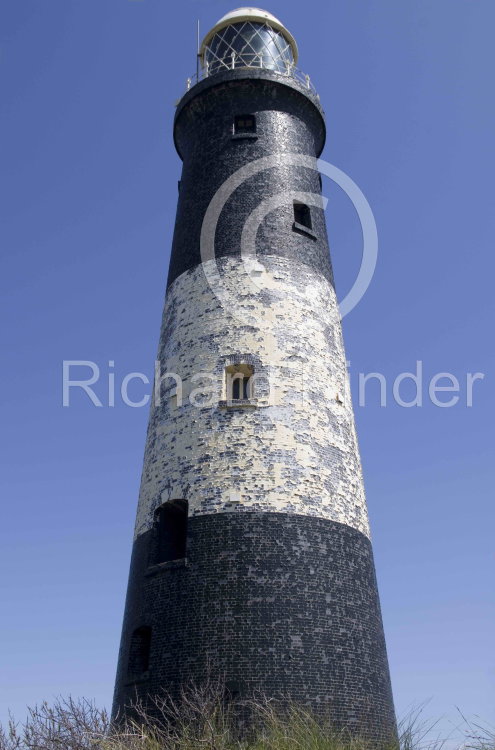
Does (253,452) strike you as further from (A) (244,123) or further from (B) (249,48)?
(B) (249,48)

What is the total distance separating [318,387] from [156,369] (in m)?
4.22

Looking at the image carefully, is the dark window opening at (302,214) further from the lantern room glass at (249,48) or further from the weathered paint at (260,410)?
the lantern room glass at (249,48)

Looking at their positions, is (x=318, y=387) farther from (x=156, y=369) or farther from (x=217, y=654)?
(x=217, y=654)

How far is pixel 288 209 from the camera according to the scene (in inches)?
782

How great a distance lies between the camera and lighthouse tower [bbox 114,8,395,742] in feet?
48.9

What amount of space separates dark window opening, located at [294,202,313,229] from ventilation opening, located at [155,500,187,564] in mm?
8060

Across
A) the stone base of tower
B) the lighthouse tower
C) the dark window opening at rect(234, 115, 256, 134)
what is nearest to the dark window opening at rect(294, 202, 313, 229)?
the lighthouse tower

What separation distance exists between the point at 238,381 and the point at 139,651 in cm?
608

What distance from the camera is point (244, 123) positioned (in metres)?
21.2

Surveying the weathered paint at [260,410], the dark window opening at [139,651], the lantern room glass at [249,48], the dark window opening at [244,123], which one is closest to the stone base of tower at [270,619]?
the dark window opening at [139,651]

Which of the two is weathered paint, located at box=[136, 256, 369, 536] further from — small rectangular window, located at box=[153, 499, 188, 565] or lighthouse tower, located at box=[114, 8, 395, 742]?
small rectangular window, located at box=[153, 499, 188, 565]

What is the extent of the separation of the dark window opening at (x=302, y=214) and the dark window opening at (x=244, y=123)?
2544mm

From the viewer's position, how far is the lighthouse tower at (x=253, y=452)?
48.9 feet

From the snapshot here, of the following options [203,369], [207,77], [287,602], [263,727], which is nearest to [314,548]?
[287,602]
